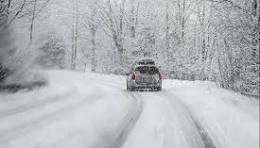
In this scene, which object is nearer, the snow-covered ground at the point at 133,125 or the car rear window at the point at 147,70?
the snow-covered ground at the point at 133,125

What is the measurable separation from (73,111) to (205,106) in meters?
4.82

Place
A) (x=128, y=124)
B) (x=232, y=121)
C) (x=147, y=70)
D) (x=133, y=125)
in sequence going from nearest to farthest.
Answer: (x=232, y=121)
(x=133, y=125)
(x=128, y=124)
(x=147, y=70)

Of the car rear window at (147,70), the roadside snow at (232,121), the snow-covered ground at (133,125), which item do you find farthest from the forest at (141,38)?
the car rear window at (147,70)

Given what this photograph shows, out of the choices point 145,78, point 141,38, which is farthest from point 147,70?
point 141,38

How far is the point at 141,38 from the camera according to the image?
49812 mm

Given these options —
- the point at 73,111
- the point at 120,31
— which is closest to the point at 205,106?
the point at 73,111

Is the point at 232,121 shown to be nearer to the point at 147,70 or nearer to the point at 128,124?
Answer: the point at 128,124

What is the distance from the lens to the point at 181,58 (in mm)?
44906

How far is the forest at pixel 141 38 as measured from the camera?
14.9 meters

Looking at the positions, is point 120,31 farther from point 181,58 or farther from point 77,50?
point 77,50

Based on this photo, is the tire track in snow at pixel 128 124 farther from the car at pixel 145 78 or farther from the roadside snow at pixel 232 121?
the car at pixel 145 78

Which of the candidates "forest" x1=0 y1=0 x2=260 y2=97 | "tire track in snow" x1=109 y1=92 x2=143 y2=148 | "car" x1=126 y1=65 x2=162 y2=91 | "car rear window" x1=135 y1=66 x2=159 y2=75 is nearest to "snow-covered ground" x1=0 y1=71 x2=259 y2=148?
"tire track in snow" x1=109 y1=92 x2=143 y2=148

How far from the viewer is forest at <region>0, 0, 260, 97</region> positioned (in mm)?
A: 14891

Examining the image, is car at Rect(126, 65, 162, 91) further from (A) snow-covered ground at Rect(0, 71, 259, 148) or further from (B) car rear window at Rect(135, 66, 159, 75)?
(A) snow-covered ground at Rect(0, 71, 259, 148)
